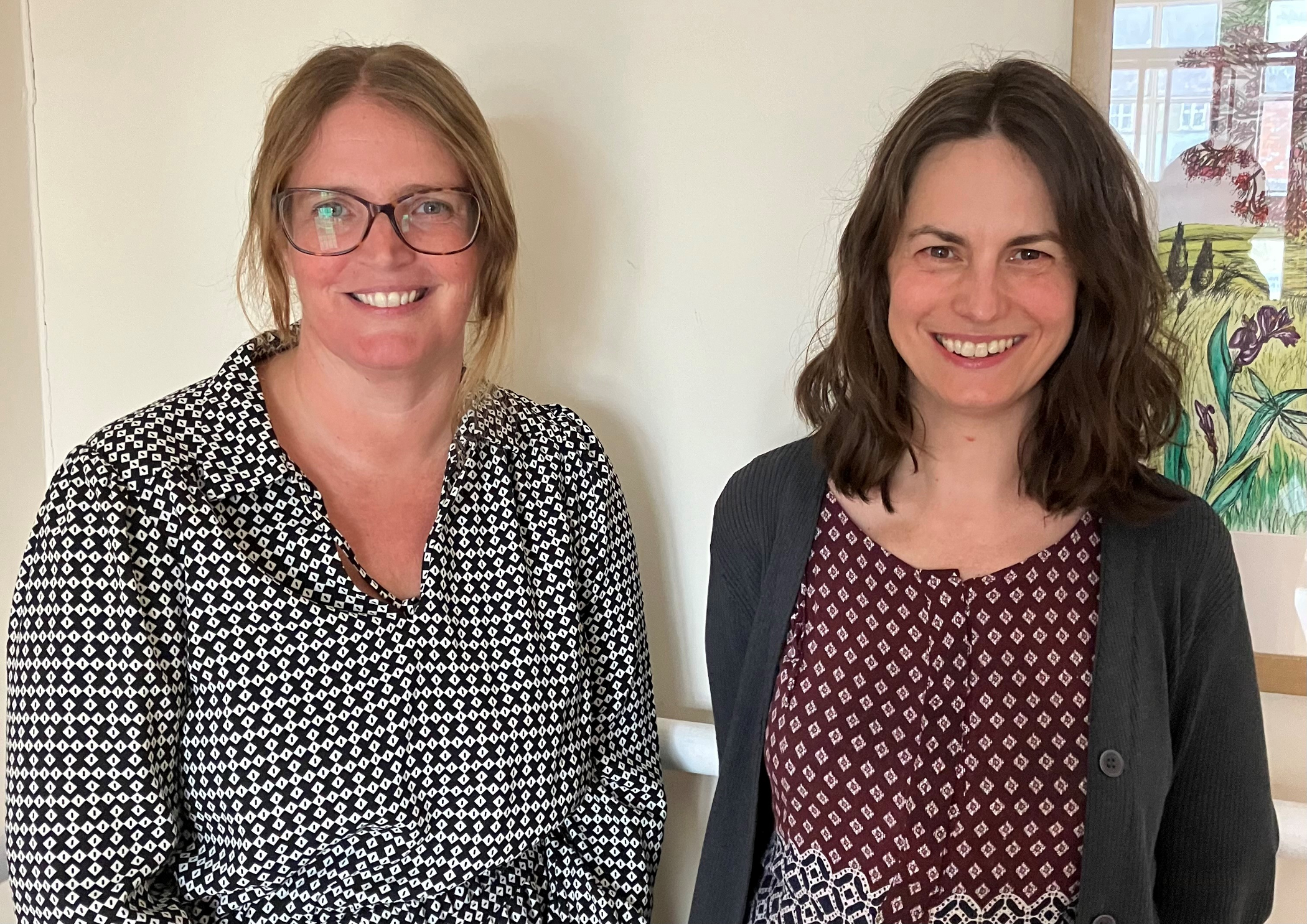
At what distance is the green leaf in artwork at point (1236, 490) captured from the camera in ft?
5.06

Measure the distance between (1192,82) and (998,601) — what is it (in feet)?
2.52

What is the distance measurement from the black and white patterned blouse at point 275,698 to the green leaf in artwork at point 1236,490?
90cm

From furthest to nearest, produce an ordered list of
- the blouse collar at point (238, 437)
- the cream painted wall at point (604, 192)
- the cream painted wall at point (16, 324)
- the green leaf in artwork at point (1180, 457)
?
the cream painted wall at point (16, 324), the cream painted wall at point (604, 192), the green leaf in artwork at point (1180, 457), the blouse collar at point (238, 437)

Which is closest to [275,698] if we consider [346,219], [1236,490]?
[346,219]

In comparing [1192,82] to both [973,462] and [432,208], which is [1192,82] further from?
[432,208]

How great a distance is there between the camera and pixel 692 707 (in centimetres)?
191

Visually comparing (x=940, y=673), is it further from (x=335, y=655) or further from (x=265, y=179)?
(x=265, y=179)

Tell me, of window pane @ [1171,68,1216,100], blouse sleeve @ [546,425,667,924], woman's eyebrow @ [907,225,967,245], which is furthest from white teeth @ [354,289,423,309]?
window pane @ [1171,68,1216,100]

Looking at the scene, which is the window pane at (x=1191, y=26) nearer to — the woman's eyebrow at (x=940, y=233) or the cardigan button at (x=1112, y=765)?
the woman's eyebrow at (x=940, y=233)

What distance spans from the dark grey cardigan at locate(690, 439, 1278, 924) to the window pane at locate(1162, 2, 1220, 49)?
621mm

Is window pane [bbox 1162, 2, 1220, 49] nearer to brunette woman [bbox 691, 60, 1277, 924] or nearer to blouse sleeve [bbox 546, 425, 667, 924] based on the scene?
brunette woman [bbox 691, 60, 1277, 924]

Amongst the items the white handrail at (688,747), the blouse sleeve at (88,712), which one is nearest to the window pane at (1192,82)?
the white handrail at (688,747)

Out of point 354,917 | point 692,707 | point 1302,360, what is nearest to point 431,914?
point 354,917

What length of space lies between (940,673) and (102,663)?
37.2 inches
